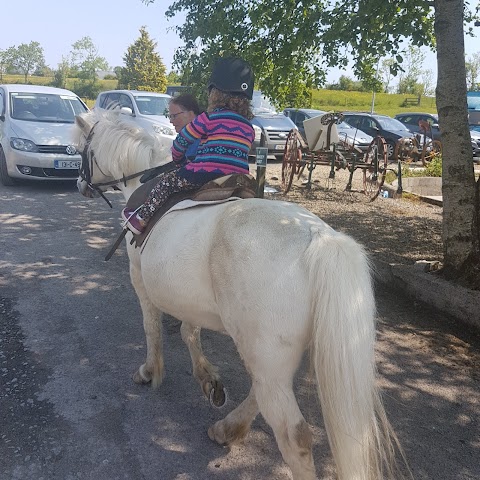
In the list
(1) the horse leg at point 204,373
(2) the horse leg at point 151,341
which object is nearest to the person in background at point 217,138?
(2) the horse leg at point 151,341

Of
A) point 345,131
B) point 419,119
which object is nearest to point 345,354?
point 345,131

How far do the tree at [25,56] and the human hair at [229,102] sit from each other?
80042 millimetres

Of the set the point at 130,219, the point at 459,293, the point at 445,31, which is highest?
the point at 445,31

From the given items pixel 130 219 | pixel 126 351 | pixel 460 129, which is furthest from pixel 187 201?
pixel 460 129

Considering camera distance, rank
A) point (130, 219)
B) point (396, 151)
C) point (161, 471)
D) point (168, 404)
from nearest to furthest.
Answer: point (161, 471) < point (130, 219) < point (168, 404) < point (396, 151)

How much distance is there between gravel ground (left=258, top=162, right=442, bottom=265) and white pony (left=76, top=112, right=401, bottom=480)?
186 inches

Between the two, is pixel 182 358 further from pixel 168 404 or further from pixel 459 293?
pixel 459 293

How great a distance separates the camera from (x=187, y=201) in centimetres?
298

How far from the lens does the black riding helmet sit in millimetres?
3162

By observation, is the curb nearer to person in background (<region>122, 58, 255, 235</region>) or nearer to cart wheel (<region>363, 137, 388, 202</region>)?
person in background (<region>122, 58, 255, 235</region>)

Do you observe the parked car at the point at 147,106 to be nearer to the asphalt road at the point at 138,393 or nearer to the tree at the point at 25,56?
the asphalt road at the point at 138,393

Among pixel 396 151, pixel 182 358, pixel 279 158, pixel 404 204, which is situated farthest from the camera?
pixel 279 158

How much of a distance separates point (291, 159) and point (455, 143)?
6.47 metres

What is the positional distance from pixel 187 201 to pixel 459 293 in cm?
339
